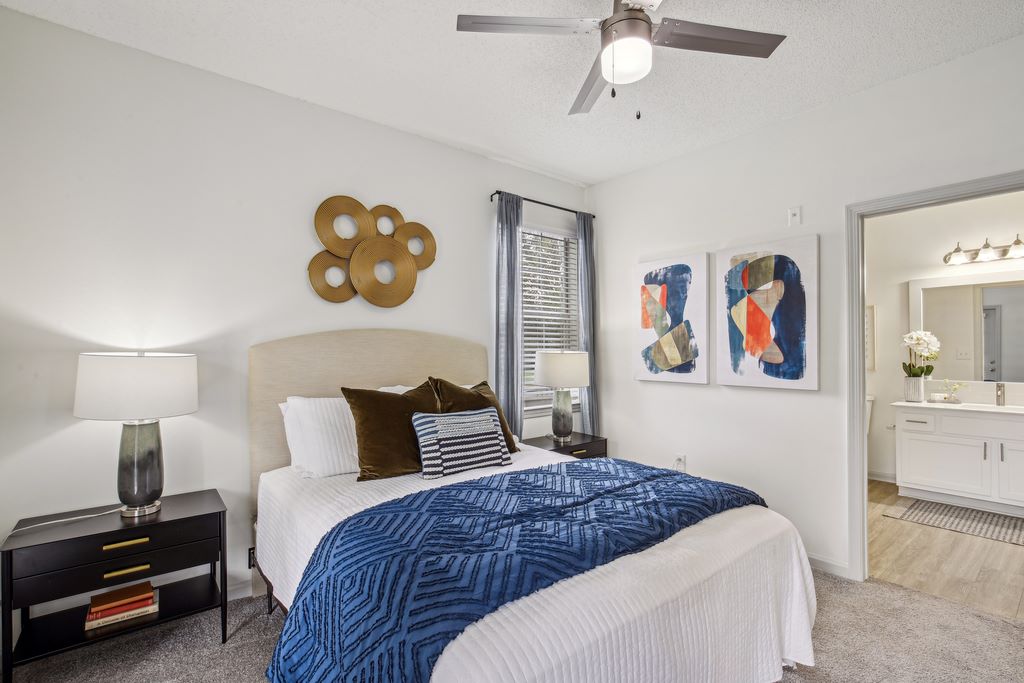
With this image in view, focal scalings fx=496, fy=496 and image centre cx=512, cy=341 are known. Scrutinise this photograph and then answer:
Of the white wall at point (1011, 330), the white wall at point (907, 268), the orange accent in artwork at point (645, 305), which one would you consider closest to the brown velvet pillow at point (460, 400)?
the orange accent in artwork at point (645, 305)

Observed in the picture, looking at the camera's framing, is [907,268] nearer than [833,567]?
No

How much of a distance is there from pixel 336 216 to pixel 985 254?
206 inches

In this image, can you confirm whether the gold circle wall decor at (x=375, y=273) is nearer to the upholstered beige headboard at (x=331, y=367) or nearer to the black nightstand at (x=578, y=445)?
the upholstered beige headboard at (x=331, y=367)

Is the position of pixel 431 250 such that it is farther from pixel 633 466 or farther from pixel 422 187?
pixel 633 466

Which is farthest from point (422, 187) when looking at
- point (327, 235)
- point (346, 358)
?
point (346, 358)

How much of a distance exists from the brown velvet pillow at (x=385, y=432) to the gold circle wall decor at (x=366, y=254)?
769 mm

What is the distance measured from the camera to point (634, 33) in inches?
69.9

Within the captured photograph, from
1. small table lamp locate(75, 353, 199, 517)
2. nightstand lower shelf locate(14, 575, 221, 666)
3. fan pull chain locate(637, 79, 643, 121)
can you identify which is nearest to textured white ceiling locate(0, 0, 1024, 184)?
fan pull chain locate(637, 79, 643, 121)

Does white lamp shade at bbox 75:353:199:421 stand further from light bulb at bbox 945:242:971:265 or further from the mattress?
light bulb at bbox 945:242:971:265

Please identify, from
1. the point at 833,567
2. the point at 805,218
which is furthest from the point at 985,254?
the point at 833,567

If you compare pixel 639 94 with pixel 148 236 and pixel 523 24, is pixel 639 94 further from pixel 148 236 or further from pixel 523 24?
pixel 148 236

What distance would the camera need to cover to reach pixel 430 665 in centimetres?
114

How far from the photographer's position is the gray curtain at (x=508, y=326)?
371 cm

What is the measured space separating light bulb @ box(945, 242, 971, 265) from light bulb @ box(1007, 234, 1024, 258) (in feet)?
0.91
